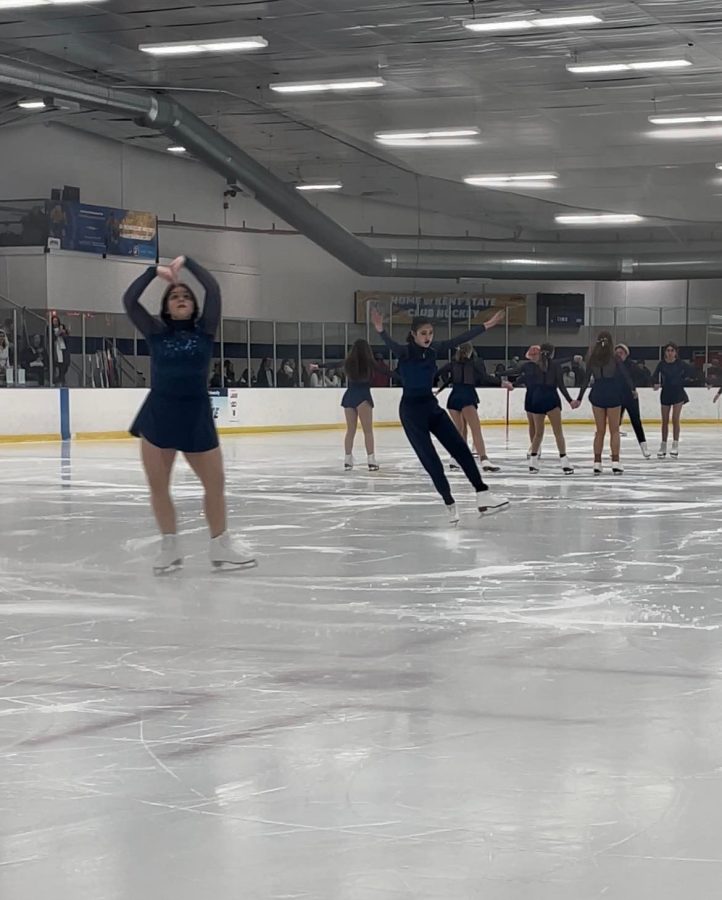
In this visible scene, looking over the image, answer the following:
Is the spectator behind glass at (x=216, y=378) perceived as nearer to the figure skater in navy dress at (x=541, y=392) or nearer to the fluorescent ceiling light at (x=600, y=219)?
the fluorescent ceiling light at (x=600, y=219)

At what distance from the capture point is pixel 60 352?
71.6 ft

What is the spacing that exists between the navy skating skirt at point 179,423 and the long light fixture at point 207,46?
462 inches

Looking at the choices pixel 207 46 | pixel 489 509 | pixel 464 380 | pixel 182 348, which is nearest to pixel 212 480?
pixel 182 348

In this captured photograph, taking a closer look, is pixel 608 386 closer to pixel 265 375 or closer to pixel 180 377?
pixel 180 377

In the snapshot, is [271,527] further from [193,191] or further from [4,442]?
[193,191]

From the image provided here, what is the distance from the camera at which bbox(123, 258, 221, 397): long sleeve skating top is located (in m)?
6.30

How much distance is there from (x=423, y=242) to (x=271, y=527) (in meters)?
26.5

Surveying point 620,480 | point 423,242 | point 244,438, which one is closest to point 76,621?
point 620,480

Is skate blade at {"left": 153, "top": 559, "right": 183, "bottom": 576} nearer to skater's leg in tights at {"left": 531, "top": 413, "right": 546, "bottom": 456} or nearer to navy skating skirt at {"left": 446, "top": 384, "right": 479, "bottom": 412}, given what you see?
navy skating skirt at {"left": 446, "top": 384, "right": 479, "bottom": 412}

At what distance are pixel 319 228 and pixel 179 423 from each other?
2075 cm

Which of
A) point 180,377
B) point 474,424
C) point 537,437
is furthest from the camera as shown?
point 537,437

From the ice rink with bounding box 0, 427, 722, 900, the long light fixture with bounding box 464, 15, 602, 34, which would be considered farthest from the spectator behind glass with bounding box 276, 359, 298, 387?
the ice rink with bounding box 0, 427, 722, 900

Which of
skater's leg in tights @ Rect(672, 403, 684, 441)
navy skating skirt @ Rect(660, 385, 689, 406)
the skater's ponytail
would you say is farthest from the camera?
navy skating skirt @ Rect(660, 385, 689, 406)

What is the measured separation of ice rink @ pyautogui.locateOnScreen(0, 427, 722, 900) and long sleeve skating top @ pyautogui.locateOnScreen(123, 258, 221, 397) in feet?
3.08
